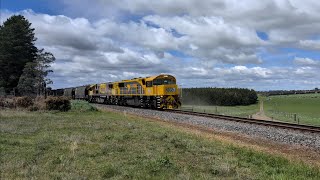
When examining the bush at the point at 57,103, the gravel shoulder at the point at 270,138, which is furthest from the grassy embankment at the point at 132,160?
the bush at the point at 57,103

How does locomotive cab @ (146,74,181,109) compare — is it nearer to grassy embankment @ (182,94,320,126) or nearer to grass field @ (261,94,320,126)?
grassy embankment @ (182,94,320,126)

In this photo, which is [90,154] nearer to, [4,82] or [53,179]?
[53,179]

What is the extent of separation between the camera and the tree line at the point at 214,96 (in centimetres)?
8750

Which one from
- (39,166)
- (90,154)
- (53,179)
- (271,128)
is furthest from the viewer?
(271,128)

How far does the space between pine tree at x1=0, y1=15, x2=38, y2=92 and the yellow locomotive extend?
1831 centimetres

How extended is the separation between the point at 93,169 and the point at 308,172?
5.86 m

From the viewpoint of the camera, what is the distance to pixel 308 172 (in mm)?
10695

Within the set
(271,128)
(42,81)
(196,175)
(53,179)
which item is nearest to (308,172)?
(196,175)

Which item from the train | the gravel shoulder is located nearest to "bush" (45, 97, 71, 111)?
the train

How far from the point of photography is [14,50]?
66.2 m

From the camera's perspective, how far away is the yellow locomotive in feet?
135

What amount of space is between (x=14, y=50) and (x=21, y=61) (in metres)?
2.72

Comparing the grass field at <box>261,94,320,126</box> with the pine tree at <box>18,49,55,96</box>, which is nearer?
the grass field at <box>261,94,320,126</box>

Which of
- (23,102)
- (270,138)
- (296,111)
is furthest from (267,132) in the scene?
(296,111)
